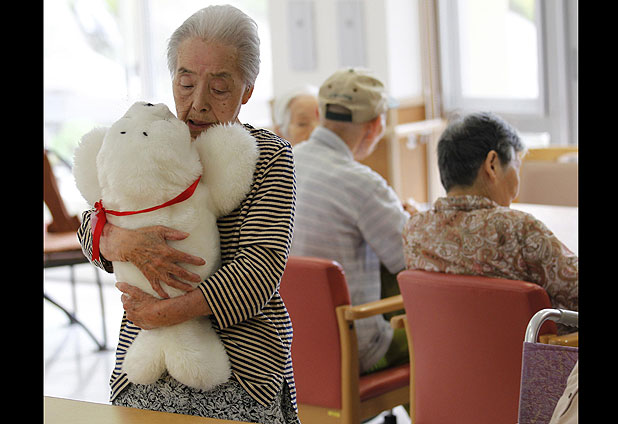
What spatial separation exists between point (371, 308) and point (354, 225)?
1.09ft

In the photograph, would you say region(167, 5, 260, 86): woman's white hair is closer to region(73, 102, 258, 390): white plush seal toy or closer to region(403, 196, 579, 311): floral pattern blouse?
region(73, 102, 258, 390): white plush seal toy

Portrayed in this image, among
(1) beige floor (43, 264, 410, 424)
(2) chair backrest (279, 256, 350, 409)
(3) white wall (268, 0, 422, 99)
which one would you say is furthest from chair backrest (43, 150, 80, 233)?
(2) chair backrest (279, 256, 350, 409)

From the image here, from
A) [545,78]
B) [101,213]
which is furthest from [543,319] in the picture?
[545,78]

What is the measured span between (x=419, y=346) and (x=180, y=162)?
103cm

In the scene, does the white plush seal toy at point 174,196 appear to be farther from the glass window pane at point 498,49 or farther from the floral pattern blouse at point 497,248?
the glass window pane at point 498,49

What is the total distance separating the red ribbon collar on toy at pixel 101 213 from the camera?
142 centimetres

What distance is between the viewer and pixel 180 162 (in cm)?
141

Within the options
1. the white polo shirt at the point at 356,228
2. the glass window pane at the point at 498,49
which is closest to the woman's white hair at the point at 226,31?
the white polo shirt at the point at 356,228

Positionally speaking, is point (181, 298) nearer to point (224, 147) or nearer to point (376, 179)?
point (224, 147)

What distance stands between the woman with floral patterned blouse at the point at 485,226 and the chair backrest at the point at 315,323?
0.80ft

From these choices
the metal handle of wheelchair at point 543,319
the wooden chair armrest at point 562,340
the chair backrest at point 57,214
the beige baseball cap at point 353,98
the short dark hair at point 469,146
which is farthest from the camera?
the chair backrest at point 57,214
